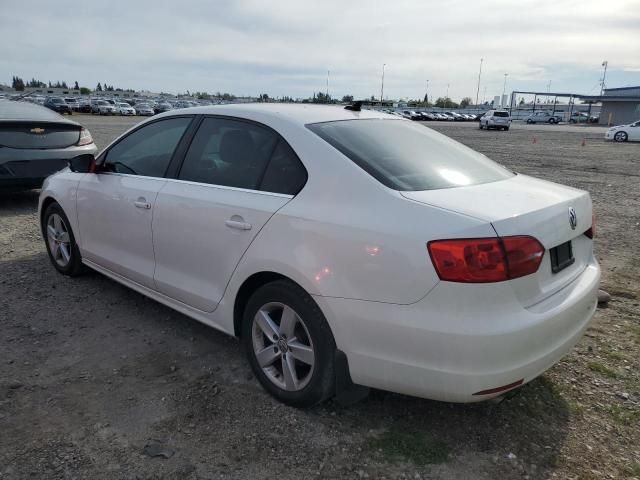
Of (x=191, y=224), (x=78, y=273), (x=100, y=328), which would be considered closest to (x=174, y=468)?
(x=191, y=224)

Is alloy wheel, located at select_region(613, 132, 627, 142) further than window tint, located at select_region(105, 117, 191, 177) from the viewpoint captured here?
Yes

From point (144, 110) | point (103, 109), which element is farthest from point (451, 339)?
point (144, 110)

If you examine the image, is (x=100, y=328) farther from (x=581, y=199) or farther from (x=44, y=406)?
(x=581, y=199)

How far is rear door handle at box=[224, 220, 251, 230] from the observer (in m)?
2.99

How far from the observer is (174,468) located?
2525 millimetres

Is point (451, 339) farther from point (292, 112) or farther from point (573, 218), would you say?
point (292, 112)

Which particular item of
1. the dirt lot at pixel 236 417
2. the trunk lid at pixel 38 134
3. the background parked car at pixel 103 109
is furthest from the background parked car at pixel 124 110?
the dirt lot at pixel 236 417

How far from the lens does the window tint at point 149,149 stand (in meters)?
3.82

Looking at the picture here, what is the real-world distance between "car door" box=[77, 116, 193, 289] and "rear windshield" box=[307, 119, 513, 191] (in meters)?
1.32

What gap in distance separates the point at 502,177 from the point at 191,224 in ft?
6.48

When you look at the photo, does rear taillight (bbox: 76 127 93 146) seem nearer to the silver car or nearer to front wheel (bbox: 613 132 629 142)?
the silver car

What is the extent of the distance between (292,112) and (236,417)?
188 cm

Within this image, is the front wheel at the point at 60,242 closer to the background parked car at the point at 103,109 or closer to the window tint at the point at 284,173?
the window tint at the point at 284,173

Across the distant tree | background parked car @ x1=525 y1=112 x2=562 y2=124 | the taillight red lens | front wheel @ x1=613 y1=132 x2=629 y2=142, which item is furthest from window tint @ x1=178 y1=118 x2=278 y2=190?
the distant tree
